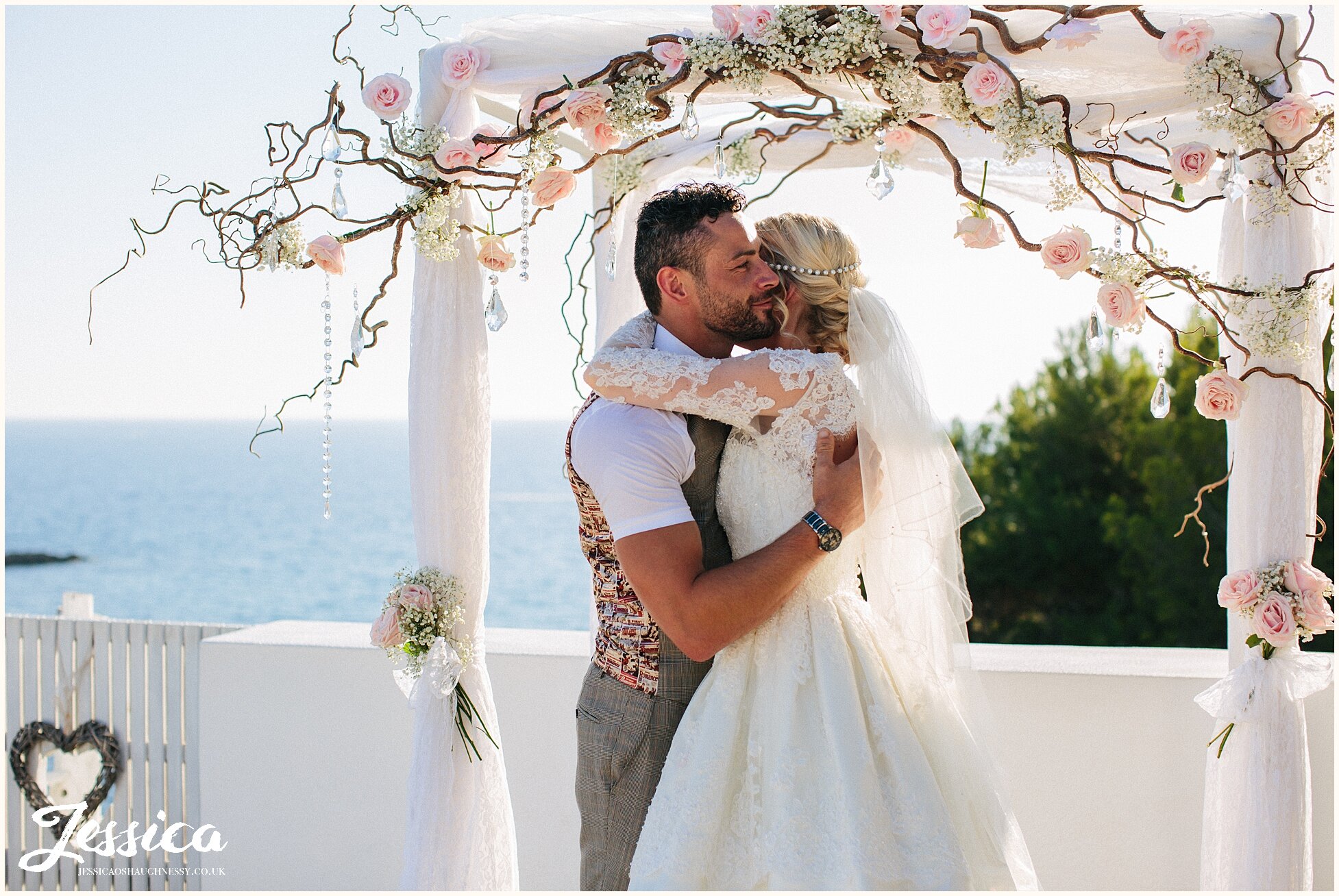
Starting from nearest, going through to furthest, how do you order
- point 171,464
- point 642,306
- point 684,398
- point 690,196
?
point 684,398 → point 690,196 → point 642,306 → point 171,464

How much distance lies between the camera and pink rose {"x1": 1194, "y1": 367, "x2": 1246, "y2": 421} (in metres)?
2.39

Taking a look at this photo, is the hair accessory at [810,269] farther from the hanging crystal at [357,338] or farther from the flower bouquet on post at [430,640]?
the flower bouquet on post at [430,640]

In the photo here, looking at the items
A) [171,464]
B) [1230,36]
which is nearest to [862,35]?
[1230,36]

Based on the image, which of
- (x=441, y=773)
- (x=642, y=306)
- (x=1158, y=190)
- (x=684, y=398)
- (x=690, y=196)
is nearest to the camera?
(x=684, y=398)

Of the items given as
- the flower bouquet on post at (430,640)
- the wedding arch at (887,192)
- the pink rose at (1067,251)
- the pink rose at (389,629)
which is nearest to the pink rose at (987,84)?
the wedding arch at (887,192)

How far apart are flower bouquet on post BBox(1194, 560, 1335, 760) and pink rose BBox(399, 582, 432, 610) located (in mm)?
1738

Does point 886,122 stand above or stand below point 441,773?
above

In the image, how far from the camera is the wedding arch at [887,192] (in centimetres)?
236

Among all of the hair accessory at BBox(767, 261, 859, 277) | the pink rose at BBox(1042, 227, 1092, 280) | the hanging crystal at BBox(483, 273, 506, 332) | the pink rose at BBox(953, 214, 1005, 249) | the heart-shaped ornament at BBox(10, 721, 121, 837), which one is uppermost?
the pink rose at BBox(953, 214, 1005, 249)

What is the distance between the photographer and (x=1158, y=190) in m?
2.92

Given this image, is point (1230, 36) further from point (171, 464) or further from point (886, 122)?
point (171, 464)

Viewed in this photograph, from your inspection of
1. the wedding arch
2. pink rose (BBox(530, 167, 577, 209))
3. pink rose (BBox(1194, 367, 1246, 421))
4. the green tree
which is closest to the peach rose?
the wedding arch

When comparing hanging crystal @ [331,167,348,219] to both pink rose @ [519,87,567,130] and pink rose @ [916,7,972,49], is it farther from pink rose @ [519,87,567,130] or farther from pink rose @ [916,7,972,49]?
pink rose @ [916,7,972,49]

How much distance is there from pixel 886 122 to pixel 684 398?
1.07 m
